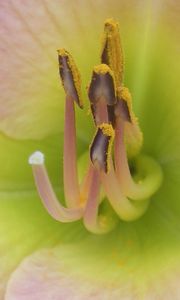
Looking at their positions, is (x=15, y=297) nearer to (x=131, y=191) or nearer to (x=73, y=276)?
(x=73, y=276)

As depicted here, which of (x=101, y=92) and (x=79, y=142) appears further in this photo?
(x=79, y=142)

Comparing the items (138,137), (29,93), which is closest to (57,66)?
(29,93)

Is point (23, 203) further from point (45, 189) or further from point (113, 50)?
point (113, 50)

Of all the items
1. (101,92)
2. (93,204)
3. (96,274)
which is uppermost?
(101,92)

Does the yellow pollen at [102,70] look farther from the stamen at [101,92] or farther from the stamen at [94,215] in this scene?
the stamen at [94,215]

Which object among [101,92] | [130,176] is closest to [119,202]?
[130,176]

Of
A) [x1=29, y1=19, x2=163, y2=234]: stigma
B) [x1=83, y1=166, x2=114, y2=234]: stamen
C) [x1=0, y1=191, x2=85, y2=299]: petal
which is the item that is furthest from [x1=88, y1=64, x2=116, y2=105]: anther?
[x1=0, y1=191, x2=85, y2=299]: petal

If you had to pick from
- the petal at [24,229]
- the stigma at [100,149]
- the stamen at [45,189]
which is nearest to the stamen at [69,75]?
the stigma at [100,149]
